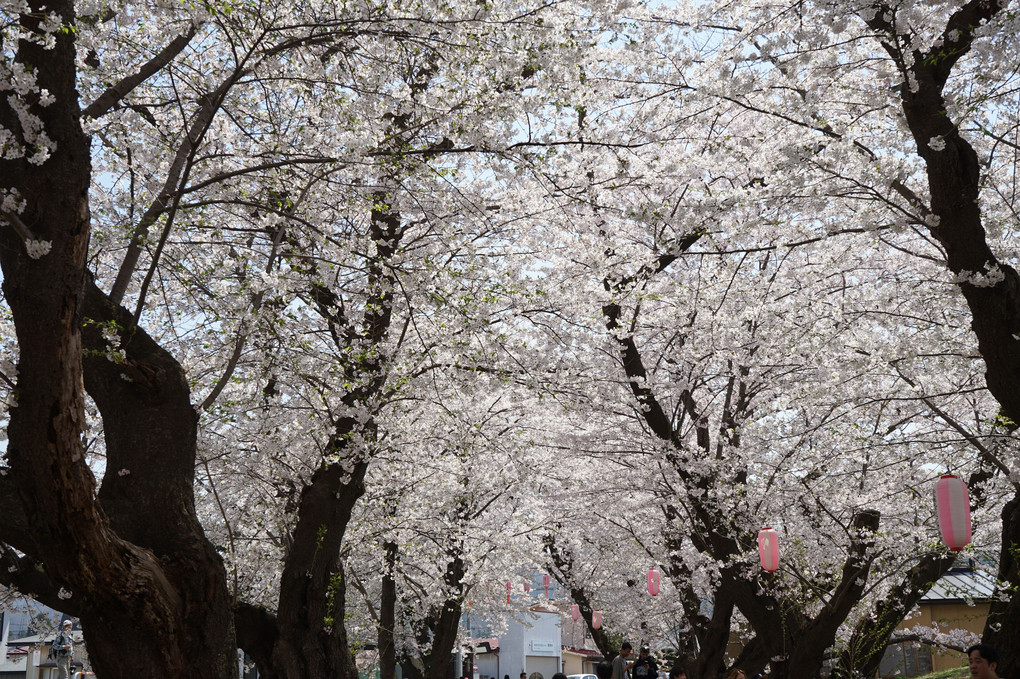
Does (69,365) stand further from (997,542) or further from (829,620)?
(997,542)

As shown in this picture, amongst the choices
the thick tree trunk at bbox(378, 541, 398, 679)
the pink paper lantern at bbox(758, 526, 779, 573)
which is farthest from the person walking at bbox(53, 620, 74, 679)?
the pink paper lantern at bbox(758, 526, 779, 573)

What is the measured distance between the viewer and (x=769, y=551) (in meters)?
9.27

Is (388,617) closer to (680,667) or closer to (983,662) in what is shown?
(680,667)

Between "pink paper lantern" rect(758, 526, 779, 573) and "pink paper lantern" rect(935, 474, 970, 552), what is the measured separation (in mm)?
2335

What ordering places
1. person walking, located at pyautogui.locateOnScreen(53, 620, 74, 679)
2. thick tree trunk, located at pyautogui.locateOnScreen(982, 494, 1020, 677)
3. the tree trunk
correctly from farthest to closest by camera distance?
person walking, located at pyautogui.locateOnScreen(53, 620, 74, 679), thick tree trunk, located at pyautogui.locateOnScreen(982, 494, 1020, 677), the tree trunk

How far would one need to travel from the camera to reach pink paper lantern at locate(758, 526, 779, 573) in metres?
9.24

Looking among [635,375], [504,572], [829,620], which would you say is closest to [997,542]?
[829,620]

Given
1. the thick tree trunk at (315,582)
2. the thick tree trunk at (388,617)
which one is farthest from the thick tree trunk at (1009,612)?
the thick tree trunk at (388,617)

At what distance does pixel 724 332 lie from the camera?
10844 mm

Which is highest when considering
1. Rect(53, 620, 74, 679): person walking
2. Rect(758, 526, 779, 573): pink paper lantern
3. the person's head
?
Rect(758, 526, 779, 573): pink paper lantern

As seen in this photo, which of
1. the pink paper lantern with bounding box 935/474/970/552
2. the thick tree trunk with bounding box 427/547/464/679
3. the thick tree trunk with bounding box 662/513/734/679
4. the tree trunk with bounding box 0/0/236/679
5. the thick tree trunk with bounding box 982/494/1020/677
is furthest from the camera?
the thick tree trunk with bounding box 427/547/464/679

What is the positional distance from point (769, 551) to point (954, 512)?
2534mm

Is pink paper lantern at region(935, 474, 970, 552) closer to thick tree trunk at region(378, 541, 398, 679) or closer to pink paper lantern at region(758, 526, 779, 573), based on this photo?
pink paper lantern at region(758, 526, 779, 573)

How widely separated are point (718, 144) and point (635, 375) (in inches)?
132
